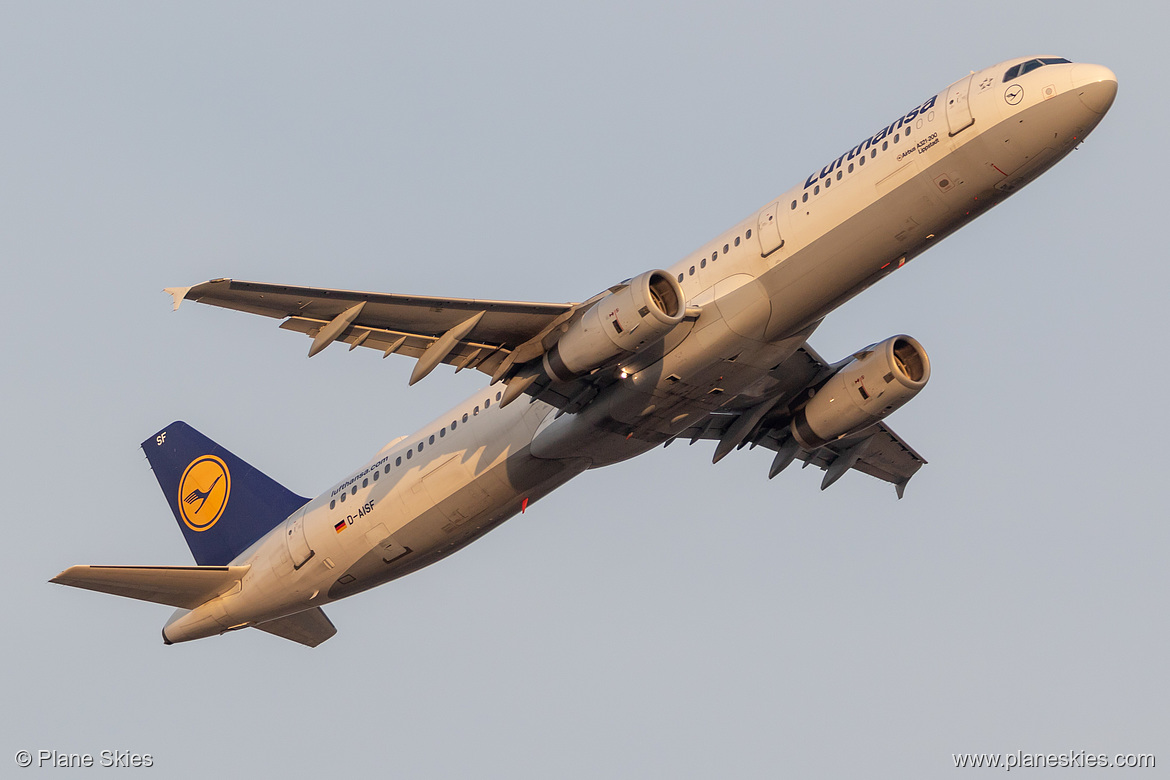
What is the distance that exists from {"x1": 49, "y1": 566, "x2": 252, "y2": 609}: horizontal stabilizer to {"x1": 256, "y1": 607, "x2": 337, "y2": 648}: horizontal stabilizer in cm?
266

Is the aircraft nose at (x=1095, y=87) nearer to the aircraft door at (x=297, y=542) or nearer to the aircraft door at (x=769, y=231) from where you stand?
the aircraft door at (x=769, y=231)

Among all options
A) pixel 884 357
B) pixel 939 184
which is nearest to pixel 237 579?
pixel 884 357

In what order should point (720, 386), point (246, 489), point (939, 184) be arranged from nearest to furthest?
point (939, 184), point (720, 386), point (246, 489)

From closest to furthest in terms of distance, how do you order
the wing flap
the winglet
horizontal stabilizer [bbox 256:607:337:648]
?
the winglet
the wing flap
horizontal stabilizer [bbox 256:607:337:648]

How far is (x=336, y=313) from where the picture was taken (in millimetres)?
29609

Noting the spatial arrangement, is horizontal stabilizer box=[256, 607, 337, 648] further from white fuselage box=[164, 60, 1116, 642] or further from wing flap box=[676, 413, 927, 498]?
wing flap box=[676, 413, 927, 498]

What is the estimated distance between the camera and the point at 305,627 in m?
39.8

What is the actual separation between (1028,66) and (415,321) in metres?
14.1

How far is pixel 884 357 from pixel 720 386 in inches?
219

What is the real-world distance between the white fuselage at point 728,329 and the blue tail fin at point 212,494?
2.89m

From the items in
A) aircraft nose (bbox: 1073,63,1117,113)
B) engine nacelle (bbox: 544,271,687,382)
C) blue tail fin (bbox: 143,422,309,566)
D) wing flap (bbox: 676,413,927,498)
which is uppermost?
blue tail fin (bbox: 143,422,309,566)

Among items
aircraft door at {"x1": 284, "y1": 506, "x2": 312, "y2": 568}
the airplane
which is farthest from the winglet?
aircraft door at {"x1": 284, "y1": 506, "x2": 312, "y2": 568}

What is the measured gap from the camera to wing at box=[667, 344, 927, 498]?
119 ft

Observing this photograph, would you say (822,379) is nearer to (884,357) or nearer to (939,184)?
(884,357)
